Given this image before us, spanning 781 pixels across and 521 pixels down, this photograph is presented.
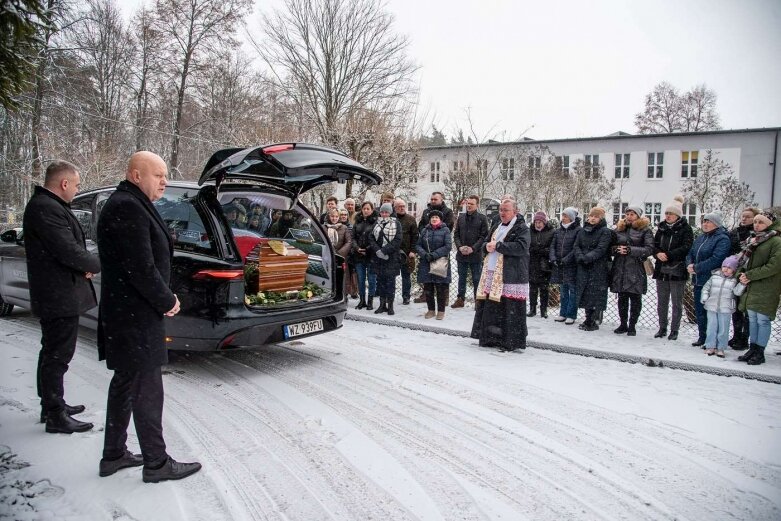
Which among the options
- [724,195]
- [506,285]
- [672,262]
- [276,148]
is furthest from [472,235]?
[724,195]

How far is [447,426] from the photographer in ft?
12.8

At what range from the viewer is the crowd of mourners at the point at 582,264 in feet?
20.0

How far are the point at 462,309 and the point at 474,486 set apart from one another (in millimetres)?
6357

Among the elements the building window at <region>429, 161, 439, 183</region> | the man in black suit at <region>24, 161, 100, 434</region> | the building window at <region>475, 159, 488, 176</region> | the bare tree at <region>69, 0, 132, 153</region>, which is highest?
the bare tree at <region>69, 0, 132, 153</region>

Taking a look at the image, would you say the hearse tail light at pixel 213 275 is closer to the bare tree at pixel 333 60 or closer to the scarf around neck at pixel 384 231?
the scarf around neck at pixel 384 231

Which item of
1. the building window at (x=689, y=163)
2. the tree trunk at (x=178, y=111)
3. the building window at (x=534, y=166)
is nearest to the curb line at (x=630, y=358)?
the tree trunk at (x=178, y=111)

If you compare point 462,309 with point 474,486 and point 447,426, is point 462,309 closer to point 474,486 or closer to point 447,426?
point 447,426

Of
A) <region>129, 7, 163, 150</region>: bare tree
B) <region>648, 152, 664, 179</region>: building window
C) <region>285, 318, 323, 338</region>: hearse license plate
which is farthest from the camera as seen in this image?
<region>648, 152, 664, 179</region>: building window

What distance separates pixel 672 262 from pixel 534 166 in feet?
78.9

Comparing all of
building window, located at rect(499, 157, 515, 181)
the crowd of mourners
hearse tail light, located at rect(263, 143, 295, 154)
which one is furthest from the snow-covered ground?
building window, located at rect(499, 157, 515, 181)

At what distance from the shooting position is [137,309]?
2.79 meters

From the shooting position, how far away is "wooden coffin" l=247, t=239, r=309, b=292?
16.9ft

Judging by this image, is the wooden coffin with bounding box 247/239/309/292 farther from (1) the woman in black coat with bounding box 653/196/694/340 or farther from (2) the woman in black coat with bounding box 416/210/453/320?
(1) the woman in black coat with bounding box 653/196/694/340

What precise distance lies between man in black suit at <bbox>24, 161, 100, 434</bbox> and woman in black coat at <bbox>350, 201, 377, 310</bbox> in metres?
5.51
